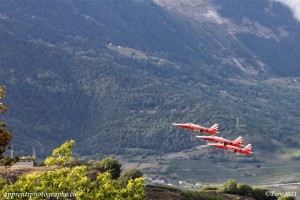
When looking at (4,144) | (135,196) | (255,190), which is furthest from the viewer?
(255,190)

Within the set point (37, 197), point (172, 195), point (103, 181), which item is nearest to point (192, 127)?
point (172, 195)

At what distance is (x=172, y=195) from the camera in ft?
394

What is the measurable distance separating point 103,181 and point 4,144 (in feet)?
47.6

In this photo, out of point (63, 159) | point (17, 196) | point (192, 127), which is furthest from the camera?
point (192, 127)

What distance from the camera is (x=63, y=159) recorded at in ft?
300

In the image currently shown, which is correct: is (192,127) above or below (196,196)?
above

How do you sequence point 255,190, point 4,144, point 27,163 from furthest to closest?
1. point 255,190
2. point 27,163
3. point 4,144

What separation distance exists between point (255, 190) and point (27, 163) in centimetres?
4240

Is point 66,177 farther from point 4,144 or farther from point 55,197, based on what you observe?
point 4,144

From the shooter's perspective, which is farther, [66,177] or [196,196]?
[196,196]

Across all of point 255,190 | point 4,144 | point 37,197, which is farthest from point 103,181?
point 255,190

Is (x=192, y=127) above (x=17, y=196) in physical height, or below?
above

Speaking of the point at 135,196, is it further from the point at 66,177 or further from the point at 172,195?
the point at 172,195

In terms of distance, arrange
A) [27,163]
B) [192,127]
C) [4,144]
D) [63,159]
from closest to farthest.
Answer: [4,144], [63,159], [192,127], [27,163]
